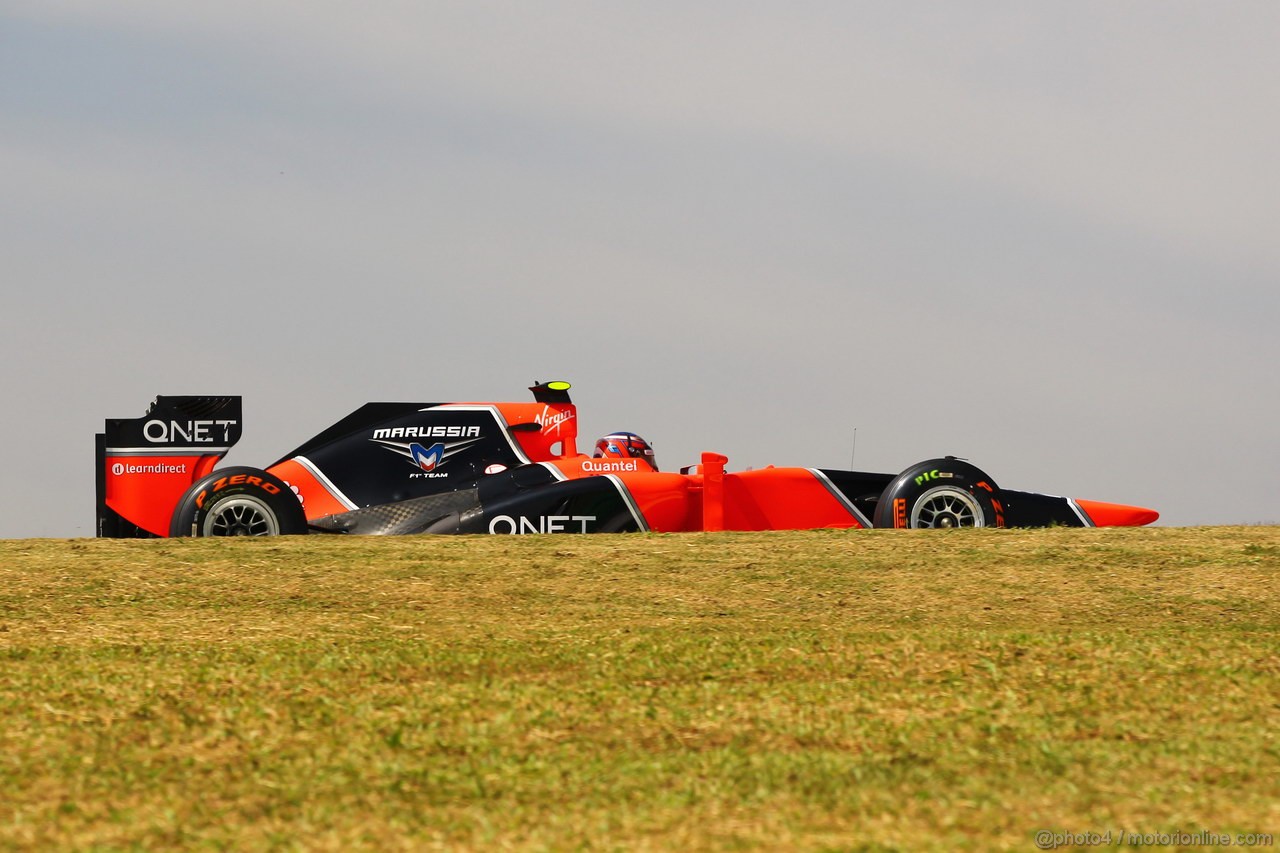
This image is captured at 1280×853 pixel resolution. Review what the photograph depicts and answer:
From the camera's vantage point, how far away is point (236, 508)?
416 inches

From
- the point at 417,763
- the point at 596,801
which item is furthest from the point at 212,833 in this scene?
the point at 596,801

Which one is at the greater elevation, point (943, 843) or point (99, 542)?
point (99, 542)

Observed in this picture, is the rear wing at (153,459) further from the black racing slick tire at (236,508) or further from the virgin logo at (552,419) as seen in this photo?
the virgin logo at (552,419)

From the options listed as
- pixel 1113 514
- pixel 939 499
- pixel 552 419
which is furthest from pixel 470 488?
pixel 1113 514

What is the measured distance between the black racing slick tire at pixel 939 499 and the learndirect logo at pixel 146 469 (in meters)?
6.35

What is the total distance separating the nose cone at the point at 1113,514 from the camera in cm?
1177

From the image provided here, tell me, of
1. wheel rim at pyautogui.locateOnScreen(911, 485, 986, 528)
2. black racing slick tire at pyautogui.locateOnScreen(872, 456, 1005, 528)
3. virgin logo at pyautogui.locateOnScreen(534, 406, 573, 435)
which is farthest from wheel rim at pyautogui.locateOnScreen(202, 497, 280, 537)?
wheel rim at pyautogui.locateOnScreen(911, 485, 986, 528)

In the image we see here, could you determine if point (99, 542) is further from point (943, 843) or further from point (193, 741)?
point (943, 843)

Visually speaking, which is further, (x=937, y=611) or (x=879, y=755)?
(x=937, y=611)

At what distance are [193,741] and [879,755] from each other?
8.28ft

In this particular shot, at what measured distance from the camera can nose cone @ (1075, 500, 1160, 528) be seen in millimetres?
11773

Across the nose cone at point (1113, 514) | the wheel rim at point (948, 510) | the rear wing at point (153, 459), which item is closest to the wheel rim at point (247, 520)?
the rear wing at point (153, 459)

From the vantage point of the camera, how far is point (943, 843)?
358cm

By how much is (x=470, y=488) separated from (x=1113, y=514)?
6.10m
